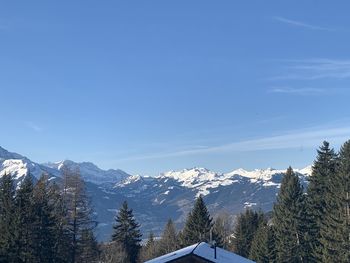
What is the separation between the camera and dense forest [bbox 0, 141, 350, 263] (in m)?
54.3

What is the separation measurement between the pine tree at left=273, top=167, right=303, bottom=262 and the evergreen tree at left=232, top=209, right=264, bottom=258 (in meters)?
22.7

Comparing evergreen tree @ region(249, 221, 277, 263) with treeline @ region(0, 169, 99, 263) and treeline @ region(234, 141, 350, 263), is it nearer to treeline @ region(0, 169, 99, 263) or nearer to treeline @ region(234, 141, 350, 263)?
treeline @ region(234, 141, 350, 263)

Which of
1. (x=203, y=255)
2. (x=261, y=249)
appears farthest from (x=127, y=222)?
(x=203, y=255)

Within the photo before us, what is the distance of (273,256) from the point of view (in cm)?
7194

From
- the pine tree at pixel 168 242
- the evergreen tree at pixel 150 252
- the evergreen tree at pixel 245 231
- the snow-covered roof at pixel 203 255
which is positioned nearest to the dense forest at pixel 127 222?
the snow-covered roof at pixel 203 255

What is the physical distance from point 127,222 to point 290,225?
21832 millimetres

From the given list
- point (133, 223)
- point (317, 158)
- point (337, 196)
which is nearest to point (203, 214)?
point (133, 223)

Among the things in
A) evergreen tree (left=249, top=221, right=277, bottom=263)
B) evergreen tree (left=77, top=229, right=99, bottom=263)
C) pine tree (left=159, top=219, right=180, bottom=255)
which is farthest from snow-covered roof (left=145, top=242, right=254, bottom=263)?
pine tree (left=159, top=219, right=180, bottom=255)

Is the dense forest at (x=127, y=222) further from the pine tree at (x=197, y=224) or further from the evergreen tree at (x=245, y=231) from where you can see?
the evergreen tree at (x=245, y=231)

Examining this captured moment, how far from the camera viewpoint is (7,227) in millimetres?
53156

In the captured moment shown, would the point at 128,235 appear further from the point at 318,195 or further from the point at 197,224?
the point at 318,195

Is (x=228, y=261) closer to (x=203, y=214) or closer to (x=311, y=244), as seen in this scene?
(x=311, y=244)

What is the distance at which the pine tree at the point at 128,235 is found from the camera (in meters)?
76.3

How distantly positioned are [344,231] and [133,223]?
3000 cm
